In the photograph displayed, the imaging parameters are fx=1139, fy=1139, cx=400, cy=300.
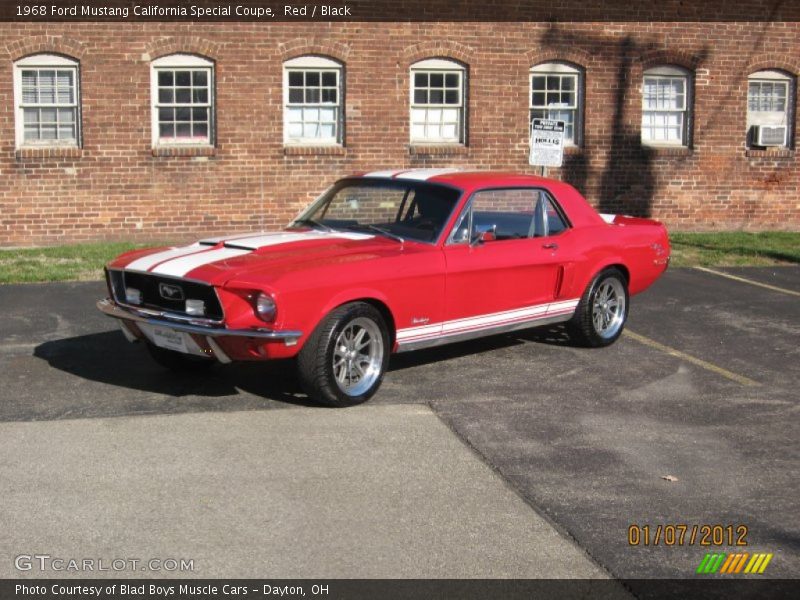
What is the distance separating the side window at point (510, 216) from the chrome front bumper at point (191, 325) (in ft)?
5.98

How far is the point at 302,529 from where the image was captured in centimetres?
520

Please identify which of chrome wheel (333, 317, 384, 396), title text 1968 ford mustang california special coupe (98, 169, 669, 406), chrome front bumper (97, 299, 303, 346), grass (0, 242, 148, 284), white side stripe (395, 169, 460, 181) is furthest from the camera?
grass (0, 242, 148, 284)

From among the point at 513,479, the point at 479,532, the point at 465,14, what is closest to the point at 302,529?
the point at 479,532

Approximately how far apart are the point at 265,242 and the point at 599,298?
311 cm

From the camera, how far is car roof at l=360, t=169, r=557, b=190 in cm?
858

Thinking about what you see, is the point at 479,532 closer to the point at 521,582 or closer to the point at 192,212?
the point at 521,582

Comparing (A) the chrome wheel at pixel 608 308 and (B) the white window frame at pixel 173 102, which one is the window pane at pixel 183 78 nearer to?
(B) the white window frame at pixel 173 102

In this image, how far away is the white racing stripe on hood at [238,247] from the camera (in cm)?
739

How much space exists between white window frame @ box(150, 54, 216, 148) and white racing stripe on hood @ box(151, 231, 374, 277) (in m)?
9.43

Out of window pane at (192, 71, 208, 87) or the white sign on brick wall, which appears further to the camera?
window pane at (192, 71, 208, 87)

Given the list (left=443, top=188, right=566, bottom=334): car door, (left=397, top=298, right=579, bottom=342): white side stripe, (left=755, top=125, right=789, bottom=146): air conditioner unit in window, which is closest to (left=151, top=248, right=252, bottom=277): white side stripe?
(left=397, top=298, right=579, bottom=342): white side stripe

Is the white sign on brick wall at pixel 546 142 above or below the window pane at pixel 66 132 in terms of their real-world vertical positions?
below

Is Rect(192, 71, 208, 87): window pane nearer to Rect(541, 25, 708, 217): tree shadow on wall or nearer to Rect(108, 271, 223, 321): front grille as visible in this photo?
Rect(541, 25, 708, 217): tree shadow on wall

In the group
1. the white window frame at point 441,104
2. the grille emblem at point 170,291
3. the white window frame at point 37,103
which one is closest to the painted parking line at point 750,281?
the white window frame at point 441,104
